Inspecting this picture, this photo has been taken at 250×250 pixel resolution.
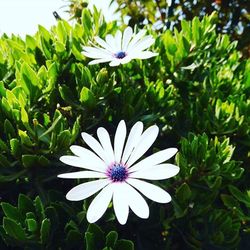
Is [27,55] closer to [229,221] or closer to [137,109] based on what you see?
[137,109]

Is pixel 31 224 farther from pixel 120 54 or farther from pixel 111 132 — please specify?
pixel 120 54

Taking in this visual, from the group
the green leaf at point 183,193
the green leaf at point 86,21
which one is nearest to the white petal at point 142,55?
the green leaf at point 86,21

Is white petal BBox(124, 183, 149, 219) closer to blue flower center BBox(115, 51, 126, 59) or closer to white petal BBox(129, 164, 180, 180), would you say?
white petal BBox(129, 164, 180, 180)

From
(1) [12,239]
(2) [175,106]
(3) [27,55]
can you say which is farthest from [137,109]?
(1) [12,239]

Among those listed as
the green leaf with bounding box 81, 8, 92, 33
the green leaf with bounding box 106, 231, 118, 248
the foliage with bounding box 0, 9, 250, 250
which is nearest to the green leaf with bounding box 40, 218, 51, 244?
the foliage with bounding box 0, 9, 250, 250

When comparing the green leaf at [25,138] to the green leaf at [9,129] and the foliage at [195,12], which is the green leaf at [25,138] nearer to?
the green leaf at [9,129]

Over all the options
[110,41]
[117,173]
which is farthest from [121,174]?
[110,41]
